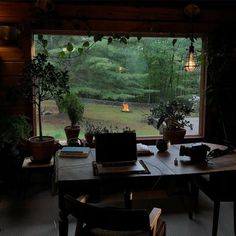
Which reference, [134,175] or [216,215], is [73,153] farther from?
[216,215]

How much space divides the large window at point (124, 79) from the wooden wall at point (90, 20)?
0.61ft

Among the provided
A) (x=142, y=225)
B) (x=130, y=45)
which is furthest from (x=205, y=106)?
(x=142, y=225)

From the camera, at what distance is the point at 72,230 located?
2.77 metres

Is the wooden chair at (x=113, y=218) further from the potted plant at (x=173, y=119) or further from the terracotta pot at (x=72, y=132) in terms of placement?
the potted plant at (x=173, y=119)

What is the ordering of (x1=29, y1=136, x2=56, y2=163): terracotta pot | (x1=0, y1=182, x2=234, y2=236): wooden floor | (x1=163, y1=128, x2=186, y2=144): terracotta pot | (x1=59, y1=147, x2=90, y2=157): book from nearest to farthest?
(x1=59, y1=147, x2=90, y2=157): book, (x1=0, y1=182, x2=234, y2=236): wooden floor, (x1=29, y1=136, x2=56, y2=163): terracotta pot, (x1=163, y1=128, x2=186, y2=144): terracotta pot

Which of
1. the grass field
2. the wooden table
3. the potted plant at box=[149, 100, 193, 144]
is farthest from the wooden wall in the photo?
the wooden table

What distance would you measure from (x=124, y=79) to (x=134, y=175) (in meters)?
2.16

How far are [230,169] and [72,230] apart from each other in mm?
1434

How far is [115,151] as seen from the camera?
7.69 feet

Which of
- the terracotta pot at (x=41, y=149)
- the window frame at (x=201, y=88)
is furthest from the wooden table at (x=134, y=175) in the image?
the window frame at (x=201, y=88)

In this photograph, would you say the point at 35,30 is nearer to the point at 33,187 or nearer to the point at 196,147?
the point at 33,187

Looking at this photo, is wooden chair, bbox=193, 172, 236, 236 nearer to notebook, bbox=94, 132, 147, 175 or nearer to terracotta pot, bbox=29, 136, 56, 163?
notebook, bbox=94, 132, 147, 175

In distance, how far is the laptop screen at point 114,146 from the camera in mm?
2324

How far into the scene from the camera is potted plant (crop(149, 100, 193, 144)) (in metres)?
3.92
